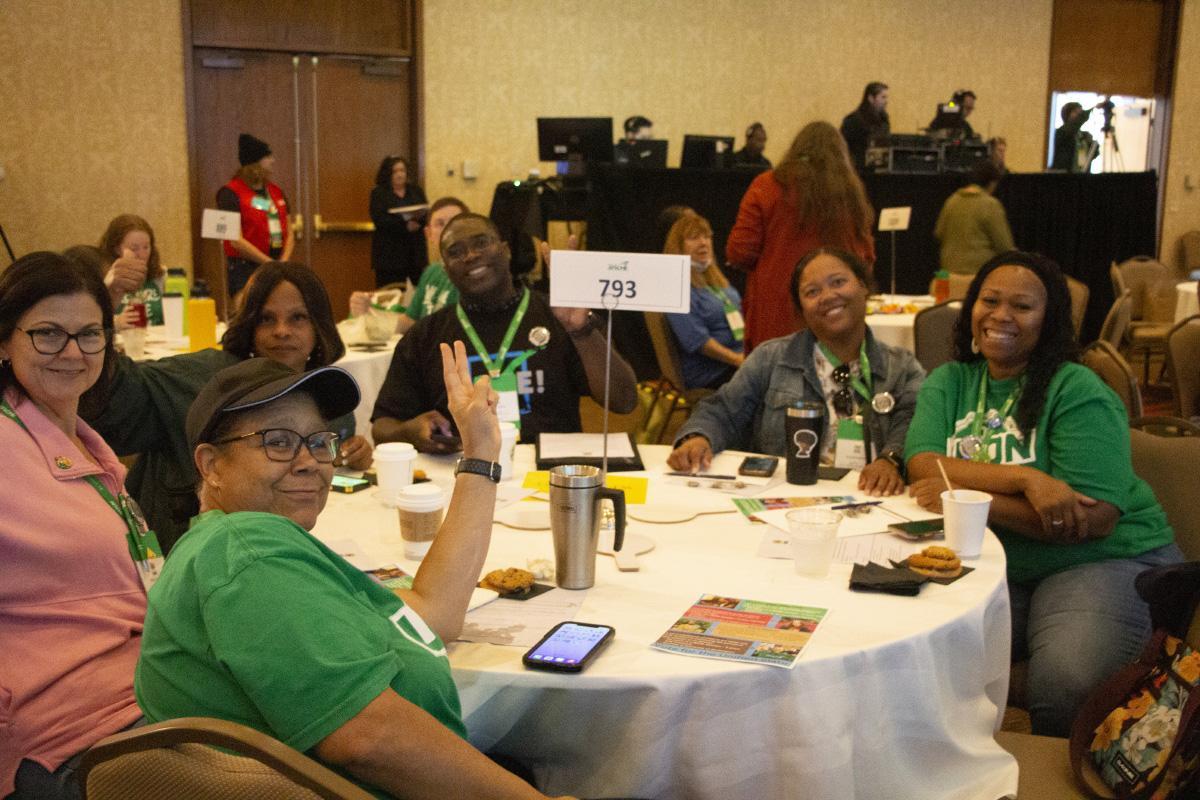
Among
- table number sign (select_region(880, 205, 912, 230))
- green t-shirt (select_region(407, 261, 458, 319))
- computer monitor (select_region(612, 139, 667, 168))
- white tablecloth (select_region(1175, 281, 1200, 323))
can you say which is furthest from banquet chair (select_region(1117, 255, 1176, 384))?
green t-shirt (select_region(407, 261, 458, 319))

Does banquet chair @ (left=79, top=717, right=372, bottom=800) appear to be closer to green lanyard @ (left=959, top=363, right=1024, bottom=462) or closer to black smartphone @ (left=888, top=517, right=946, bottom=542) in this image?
black smartphone @ (left=888, top=517, right=946, bottom=542)

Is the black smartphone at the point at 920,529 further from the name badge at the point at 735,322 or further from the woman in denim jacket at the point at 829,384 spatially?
the name badge at the point at 735,322

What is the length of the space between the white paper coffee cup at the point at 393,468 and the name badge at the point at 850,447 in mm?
1141

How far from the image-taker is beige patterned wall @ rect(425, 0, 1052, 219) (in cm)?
962

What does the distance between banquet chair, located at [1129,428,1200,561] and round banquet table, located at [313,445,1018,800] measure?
2.88 ft

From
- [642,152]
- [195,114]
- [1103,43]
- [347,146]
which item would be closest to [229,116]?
[195,114]

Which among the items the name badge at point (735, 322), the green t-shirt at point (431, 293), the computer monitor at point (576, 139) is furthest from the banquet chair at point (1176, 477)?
the computer monitor at point (576, 139)

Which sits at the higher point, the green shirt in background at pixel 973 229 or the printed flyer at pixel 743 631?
the green shirt in background at pixel 973 229

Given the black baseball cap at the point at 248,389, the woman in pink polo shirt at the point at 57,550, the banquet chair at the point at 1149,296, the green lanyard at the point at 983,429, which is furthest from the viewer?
the banquet chair at the point at 1149,296

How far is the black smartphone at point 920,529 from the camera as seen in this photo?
2156mm

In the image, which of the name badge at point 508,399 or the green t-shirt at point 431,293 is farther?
the green t-shirt at point 431,293

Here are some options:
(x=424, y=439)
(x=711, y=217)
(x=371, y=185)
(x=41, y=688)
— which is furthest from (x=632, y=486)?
(x=371, y=185)

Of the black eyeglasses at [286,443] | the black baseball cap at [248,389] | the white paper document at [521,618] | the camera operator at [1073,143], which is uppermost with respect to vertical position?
the camera operator at [1073,143]

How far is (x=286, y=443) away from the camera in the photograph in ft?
4.80
